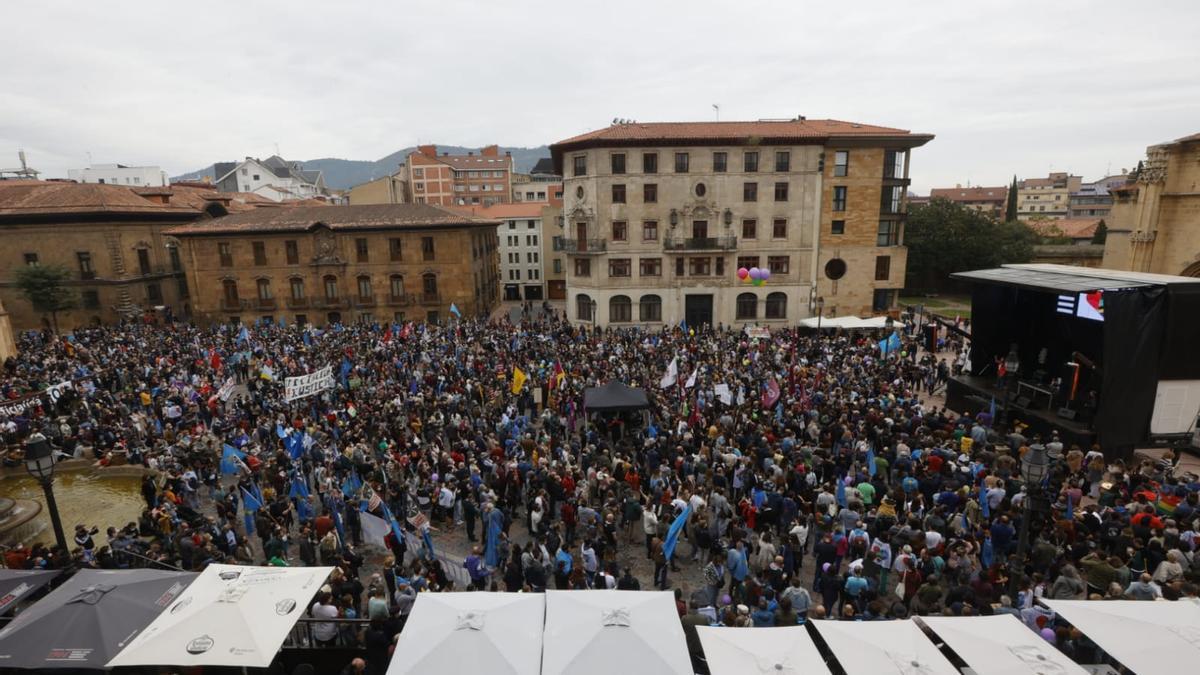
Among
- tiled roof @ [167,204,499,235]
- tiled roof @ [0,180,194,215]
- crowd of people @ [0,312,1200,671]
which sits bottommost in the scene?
crowd of people @ [0,312,1200,671]

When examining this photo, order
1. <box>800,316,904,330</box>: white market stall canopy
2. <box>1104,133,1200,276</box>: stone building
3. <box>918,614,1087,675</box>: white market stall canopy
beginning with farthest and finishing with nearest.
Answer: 1. <box>800,316,904,330</box>: white market stall canopy
2. <box>1104,133,1200,276</box>: stone building
3. <box>918,614,1087,675</box>: white market stall canopy

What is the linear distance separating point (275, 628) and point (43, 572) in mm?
5176

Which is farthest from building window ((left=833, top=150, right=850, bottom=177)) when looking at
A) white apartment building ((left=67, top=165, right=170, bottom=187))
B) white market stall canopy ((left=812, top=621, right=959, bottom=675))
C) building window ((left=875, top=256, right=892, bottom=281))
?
white apartment building ((left=67, top=165, right=170, bottom=187))

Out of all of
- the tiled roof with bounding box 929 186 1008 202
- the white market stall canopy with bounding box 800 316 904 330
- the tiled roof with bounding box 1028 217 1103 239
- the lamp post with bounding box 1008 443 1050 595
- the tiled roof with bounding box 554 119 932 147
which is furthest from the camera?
the tiled roof with bounding box 929 186 1008 202

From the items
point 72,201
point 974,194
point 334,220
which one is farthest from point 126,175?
point 974,194

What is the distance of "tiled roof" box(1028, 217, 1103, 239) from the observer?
233 feet

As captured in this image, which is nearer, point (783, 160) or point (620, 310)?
point (783, 160)

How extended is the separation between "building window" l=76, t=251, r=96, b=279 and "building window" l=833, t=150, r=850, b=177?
51.2m

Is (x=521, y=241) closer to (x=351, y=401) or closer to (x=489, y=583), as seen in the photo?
(x=351, y=401)

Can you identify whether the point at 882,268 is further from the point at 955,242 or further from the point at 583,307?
the point at 955,242

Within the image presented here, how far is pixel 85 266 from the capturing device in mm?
43438

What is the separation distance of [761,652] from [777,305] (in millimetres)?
36098

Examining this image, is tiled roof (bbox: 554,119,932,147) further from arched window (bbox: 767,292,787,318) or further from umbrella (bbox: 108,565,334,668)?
umbrella (bbox: 108,565,334,668)

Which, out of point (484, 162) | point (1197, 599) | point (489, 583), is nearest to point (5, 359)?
point (489, 583)
